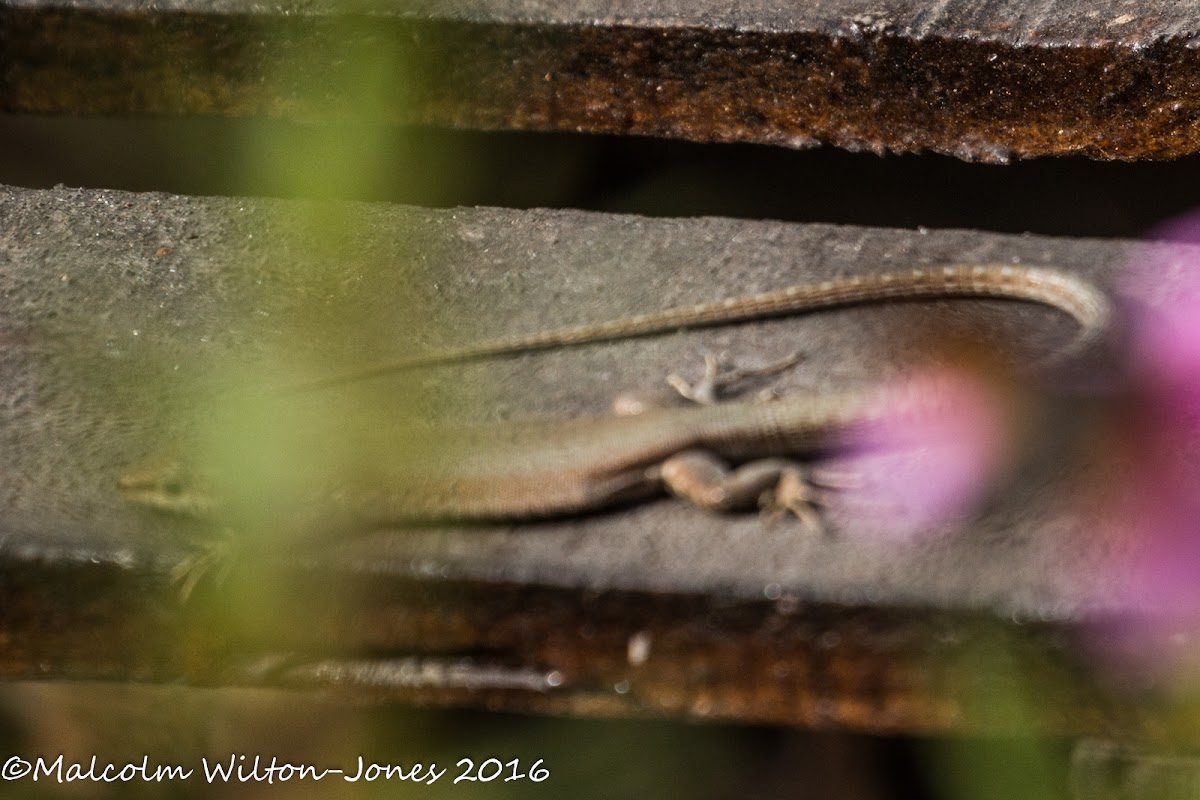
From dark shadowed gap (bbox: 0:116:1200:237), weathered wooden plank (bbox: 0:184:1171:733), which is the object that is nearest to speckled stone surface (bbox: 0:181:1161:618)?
weathered wooden plank (bbox: 0:184:1171:733)

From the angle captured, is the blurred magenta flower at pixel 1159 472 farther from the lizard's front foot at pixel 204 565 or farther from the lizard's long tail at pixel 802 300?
the lizard's front foot at pixel 204 565

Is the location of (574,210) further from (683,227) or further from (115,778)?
(115,778)

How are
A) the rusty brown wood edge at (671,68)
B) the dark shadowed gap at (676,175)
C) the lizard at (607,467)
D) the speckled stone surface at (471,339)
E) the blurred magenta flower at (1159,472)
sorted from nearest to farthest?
the blurred magenta flower at (1159,472)
the speckled stone surface at (471,339)
the lizard at (607,467)
the rusty brown wood edge at (671,68)
the dark shadowed gap at (676,175)

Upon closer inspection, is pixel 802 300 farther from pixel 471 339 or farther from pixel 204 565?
pixel 204 565

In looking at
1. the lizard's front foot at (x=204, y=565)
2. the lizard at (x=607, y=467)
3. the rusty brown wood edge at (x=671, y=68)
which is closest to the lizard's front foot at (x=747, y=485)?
the lizard at (x=607, y=467)

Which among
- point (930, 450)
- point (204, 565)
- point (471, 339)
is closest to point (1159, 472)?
point (930, 450)

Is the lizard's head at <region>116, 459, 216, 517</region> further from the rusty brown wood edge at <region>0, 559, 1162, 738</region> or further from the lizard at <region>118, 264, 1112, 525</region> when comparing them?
the rusty brown wood edge at <region>0, 559, 1162, 738</region>
